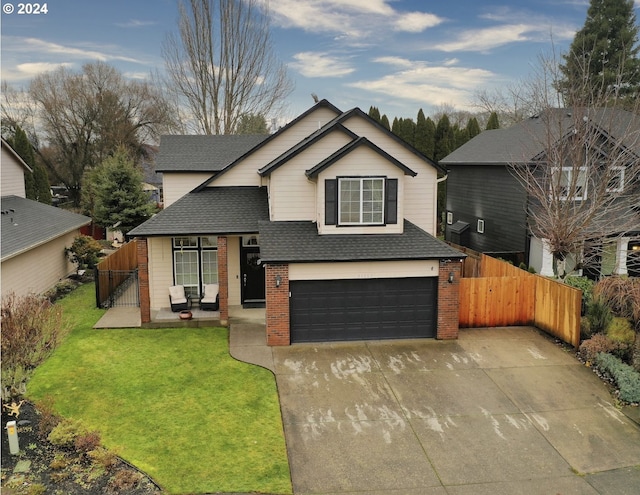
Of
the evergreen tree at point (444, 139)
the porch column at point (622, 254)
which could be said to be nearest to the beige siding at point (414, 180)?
the porch column at point (622, 254)

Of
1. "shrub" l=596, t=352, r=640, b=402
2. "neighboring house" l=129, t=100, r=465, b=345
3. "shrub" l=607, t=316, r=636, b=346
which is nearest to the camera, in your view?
"shrub" l=596, t=352, r=640, b=402

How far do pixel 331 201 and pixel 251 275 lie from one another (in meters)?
4.47

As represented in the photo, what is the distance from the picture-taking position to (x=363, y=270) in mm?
14898

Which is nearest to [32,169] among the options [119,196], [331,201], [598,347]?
[119,196]

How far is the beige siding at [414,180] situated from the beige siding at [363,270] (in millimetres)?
3307

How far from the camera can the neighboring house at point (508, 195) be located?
20.2 meters

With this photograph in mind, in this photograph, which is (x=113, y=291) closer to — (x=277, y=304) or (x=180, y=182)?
(x=180, y=182)

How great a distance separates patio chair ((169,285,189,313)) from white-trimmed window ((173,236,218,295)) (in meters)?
0.56

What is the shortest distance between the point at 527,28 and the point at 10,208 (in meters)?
24.8

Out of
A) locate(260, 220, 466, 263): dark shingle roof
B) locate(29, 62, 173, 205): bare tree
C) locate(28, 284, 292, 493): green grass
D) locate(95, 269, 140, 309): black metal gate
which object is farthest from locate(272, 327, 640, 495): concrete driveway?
locate(29, 62, 173, 205): bare tree

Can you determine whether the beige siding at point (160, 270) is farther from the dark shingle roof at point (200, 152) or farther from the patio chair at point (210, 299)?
the dark shingle roof at point (200, 152)

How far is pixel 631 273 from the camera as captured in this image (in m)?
21.9

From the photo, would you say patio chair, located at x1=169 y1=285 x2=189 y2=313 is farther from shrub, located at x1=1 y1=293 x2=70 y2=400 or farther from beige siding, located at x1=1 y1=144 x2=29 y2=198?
beige siding, located at x1=1 y1=144 x2=29 y2=198

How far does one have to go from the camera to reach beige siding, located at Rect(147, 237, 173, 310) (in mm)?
17719
